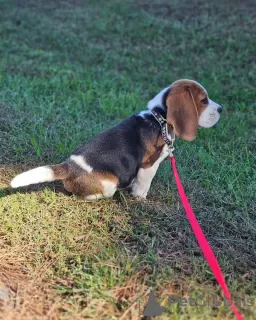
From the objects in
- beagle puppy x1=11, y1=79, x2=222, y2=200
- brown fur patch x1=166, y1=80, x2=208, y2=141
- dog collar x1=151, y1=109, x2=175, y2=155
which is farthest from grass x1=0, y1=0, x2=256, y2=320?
brown fur patch x1=166, y1=80, x2=208, y2=141

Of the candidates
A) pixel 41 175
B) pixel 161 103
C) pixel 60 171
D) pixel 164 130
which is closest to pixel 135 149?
pixel 164 130

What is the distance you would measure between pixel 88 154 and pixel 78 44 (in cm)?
620

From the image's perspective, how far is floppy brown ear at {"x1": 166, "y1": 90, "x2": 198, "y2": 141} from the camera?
12.3 feet

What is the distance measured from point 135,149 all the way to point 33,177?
0.87 meters

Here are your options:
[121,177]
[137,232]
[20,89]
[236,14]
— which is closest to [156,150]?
[121,177]

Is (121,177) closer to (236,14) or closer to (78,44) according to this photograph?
(78,44)

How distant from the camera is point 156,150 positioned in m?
3.90

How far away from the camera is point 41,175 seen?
3.51m

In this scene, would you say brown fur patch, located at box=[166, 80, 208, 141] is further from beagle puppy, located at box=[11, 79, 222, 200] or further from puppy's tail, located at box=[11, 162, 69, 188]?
puppy's tail, located at box=[11, 162, 69, 188]

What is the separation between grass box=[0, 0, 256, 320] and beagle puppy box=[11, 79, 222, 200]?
192 millimetres

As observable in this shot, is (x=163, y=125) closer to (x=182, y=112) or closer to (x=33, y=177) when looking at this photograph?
(x=182, y=112)

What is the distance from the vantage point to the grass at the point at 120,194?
9.53ft

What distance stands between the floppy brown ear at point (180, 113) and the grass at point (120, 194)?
640mm

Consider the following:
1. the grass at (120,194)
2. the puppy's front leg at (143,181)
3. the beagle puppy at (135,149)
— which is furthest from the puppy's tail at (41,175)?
the puppy's front leg at (143,181)
